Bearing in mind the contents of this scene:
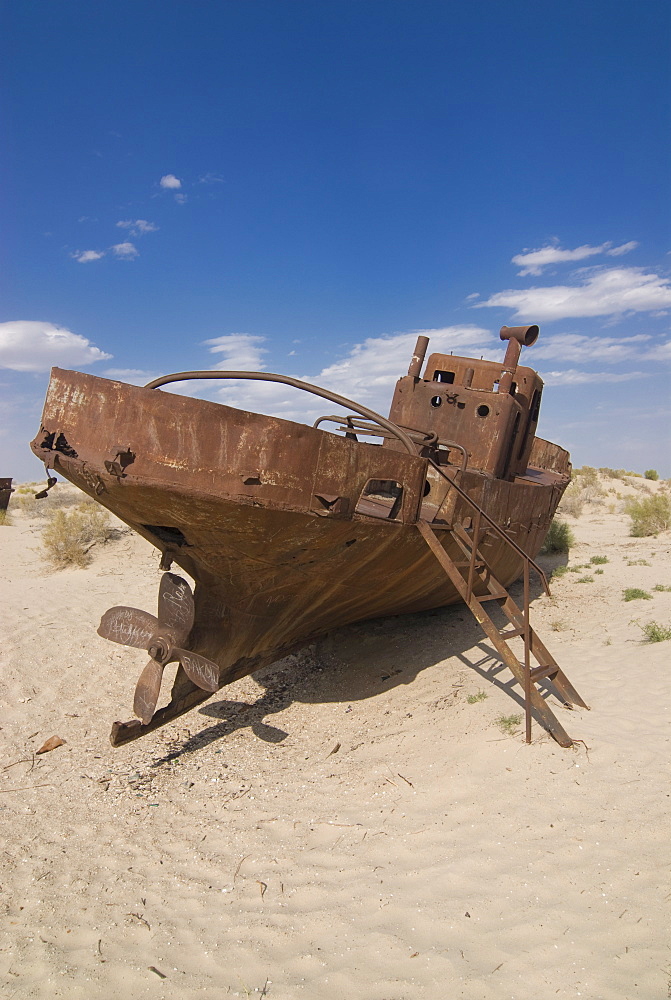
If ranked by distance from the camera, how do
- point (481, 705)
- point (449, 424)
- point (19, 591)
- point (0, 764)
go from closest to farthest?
1. point (0, 764)
2. point (481, 705)
3. point (449, 424)
4. point (19, 591)

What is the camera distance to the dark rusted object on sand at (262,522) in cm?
372

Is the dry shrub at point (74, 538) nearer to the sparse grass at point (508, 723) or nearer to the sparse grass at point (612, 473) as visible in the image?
the sparse grass at point (508, 723)

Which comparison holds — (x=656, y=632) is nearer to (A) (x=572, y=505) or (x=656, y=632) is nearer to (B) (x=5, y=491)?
(A) (x=572, y=505)

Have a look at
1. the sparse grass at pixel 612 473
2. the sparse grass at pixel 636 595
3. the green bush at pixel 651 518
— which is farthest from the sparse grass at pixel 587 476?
the sparse grass at pixel 636 595

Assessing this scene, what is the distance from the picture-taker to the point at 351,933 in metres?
2.85

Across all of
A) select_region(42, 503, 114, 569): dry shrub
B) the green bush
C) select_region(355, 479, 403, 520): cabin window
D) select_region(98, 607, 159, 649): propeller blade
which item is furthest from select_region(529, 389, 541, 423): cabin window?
select_region(42, 503, 114, 569): dry shrub

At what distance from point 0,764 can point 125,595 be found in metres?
4.45

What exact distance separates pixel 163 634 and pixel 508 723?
8.74ft

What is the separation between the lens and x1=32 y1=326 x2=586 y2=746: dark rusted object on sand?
3723mm

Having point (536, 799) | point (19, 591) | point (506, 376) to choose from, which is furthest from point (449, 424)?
point (19, 591)

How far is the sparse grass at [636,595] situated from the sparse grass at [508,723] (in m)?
4.13

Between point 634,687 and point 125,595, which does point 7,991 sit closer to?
point 634,687

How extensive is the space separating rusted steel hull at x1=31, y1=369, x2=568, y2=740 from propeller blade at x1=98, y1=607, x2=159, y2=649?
35 centimetres

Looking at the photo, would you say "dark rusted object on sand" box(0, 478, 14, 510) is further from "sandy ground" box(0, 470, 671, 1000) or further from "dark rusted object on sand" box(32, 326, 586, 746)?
"dark rusted object on sand" box(32, 326, 586, 746)
